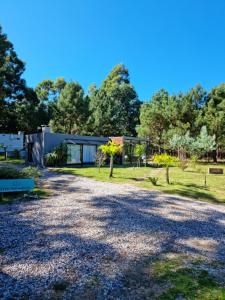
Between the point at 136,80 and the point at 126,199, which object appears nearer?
the point at 126,199

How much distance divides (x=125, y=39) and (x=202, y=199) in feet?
51.9

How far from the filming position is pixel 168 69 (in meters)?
32.1

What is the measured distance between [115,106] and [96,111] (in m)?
4.79

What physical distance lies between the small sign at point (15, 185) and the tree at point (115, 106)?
27722 millimetres

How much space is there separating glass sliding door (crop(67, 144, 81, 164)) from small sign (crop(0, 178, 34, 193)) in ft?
40.2

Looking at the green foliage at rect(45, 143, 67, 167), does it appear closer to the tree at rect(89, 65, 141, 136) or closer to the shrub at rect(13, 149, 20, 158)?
the shrub at rect(13, 149, 20, 158)

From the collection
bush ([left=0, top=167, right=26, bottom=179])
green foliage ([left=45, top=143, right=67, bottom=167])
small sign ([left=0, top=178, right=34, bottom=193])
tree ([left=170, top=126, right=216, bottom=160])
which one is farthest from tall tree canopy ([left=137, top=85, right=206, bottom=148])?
small sign ([left=0, top=178, right=34, bottom=193])

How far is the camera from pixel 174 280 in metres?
3.72

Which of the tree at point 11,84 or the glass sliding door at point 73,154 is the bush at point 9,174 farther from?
the tree at point 11,84

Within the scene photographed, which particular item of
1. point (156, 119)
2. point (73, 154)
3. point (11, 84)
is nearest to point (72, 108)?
point (11, 84)

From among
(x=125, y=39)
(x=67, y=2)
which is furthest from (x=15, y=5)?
(x=125, y=39)

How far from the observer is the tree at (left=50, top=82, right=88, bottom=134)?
35.1 meters

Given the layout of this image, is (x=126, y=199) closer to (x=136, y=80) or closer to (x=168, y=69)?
(x=168, y=69)

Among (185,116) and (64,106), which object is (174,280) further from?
(64,106)
